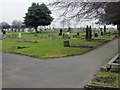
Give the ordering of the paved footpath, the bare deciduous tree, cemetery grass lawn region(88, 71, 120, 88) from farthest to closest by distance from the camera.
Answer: the bare deciduous tree
the paved footpath
cemetery grass lawn region(88, 71, 120, 88)

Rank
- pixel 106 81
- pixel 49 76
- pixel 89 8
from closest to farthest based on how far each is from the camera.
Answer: pixel 106 81 → pixel 49 76 → pixel 89 8

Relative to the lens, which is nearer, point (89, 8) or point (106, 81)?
point (106, 81)

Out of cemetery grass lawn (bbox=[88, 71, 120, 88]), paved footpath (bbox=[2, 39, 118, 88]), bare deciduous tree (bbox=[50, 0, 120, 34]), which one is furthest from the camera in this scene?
bare deciduous tree (bbox=[50, 0, 120, 34])

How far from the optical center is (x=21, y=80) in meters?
6.09

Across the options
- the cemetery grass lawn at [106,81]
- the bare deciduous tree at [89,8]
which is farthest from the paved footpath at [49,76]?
the bare deciduous tree at [89,8]

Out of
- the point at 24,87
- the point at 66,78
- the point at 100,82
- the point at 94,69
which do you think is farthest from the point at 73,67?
the point at 24,87

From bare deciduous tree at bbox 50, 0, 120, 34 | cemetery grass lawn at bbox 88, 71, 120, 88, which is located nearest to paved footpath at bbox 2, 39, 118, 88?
cemetery grass lawn at bbox 88, 71, 120, 88

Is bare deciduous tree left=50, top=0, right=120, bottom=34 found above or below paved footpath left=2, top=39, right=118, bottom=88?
above

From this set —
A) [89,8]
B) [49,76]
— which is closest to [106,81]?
[49,76]

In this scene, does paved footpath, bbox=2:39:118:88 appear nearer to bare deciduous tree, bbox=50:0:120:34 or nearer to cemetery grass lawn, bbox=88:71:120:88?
cemetery grass lawn, bbox=88:71:120:88

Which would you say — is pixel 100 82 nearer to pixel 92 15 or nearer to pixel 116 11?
pixel 116 11

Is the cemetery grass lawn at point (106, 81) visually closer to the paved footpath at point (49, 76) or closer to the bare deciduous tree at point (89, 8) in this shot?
the paved footpath at point (49, 76)

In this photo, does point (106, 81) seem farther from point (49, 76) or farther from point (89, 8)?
point (89, 8)

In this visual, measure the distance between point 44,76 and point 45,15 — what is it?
150 ft
